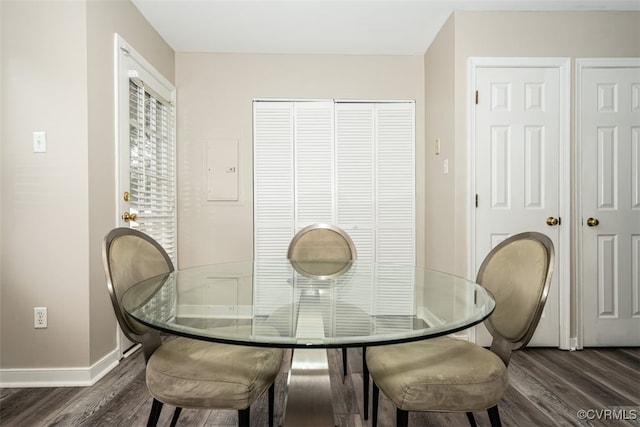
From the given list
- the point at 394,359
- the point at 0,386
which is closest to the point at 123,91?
the point at 0,386

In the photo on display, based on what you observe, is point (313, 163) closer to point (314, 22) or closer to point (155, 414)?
point (314, 22)

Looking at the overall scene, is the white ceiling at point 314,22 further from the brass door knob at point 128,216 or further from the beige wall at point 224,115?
the brass door knob at point 128,216

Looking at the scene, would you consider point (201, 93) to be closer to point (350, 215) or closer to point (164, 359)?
point (350, 215)

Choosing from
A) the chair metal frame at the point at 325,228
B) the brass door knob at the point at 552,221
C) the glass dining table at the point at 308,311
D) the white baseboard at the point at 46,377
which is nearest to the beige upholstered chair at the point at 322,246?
the chair metal frame at the point at 325,228

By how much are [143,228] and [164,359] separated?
174 cm

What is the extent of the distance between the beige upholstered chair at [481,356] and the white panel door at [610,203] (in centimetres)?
179

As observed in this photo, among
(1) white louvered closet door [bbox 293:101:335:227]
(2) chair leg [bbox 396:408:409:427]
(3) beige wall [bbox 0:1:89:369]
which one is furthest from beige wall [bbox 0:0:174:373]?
(2) chair leg [bbox 396:408:409:427]

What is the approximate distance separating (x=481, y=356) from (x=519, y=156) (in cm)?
195

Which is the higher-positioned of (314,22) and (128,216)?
(314,22)

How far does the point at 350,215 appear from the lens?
3479 mm

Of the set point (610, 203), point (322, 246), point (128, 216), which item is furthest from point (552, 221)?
point (128, 216)

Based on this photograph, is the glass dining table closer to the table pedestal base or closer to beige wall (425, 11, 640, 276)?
the table pedestal base

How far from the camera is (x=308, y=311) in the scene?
3.68 ft

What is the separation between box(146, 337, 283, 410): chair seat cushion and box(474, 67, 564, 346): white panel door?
80.8 inches
